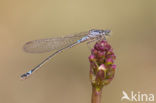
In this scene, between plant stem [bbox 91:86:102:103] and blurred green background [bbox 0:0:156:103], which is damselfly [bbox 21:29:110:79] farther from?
plant stem [bbox 91:86:102:103]

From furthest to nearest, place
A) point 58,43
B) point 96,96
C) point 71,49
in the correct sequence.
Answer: point 71,49, point 58,43, point 96,96

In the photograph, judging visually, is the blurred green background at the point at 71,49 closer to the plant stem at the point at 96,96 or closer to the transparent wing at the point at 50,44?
the transparent wing at the point at 50,44

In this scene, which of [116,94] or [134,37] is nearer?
[116,94]

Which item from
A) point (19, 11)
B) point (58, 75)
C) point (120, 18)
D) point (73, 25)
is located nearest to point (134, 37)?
point (120, 18)

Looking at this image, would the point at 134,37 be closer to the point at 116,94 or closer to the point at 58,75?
the point at 116,94

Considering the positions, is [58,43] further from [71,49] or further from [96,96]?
[96,96]

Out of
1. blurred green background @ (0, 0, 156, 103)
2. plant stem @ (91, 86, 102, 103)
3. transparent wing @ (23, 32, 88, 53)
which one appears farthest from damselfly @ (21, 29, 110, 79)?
plant stem @ (91, 86, 102, 103)

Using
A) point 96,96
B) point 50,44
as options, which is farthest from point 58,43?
point 96,96
